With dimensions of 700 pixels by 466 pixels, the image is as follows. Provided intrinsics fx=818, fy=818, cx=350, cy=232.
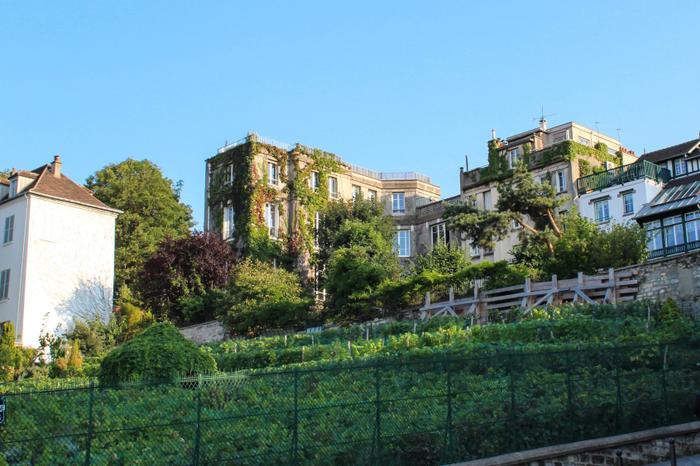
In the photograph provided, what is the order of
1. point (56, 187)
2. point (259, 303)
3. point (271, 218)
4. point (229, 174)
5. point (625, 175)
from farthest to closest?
point (229, 174)
point (271, 218)
point (625, 175)
point (56, 187)
point (259, 303)

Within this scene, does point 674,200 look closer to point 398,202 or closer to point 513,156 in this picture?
point 513,156

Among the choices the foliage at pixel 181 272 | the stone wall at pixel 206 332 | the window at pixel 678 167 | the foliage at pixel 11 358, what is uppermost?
the window at pixel 678 167

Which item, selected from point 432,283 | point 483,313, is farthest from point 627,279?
point 432,283

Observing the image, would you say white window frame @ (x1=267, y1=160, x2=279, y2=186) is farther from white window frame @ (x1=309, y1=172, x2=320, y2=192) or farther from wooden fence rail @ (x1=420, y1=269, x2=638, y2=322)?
wooden fence rail @ (x1=420, y1=269, x2=638, y2=322)

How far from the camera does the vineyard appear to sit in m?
12.2

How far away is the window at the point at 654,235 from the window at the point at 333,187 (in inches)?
896

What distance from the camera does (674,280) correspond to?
88.1 feet

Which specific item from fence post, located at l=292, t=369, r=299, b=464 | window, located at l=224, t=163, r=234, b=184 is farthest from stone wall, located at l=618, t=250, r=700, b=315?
window, located at l=224, t=163, r=234, b=184

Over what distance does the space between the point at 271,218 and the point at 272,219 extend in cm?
10

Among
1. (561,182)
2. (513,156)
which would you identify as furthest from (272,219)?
(561,182)

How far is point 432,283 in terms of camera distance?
34.4m

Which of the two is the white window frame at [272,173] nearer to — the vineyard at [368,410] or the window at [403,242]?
the window at [403,242]

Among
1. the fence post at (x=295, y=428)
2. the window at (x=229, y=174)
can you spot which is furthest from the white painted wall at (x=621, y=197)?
the fence post at (x=295, y=428)

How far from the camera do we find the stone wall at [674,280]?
2625 centimetres
